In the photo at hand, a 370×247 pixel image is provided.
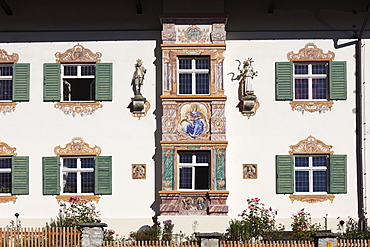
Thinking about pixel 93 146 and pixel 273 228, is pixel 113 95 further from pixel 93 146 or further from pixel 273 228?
pixel 273 228

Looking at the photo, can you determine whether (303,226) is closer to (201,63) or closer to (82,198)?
(201,63)

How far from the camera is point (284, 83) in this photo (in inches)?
842

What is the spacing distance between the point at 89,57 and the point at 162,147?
3467 mm

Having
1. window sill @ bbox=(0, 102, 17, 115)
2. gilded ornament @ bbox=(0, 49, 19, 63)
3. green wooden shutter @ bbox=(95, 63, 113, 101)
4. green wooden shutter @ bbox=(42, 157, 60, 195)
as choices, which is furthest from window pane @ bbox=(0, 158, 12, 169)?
green wooden shutter @ bbox=(95, 63, 113, 101)

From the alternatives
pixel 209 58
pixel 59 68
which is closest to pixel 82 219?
pixel 59 68

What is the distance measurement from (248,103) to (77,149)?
5.12 metres

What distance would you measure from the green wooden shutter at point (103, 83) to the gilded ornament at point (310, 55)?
5.28 meters

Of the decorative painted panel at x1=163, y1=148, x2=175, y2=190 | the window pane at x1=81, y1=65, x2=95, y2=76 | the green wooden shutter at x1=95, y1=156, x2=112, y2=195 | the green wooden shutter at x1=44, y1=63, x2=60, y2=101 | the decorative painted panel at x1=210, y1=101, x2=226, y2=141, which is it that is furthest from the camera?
the window pane at x1=81, y1=65, x2=95, y2=76

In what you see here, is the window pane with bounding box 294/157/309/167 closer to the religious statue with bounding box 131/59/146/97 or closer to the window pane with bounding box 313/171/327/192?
the window pane with bounding box 313/171/327/192

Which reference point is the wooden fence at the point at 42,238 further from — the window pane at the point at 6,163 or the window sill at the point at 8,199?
the window pane at the point at 6,163

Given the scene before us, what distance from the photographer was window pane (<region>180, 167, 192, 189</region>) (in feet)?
69.3

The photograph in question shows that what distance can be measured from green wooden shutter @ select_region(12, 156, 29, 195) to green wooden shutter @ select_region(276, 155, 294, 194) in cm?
725

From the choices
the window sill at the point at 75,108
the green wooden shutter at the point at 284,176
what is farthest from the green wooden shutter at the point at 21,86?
the green wooden shutter at the point at 284,176

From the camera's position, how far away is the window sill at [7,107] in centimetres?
2155
